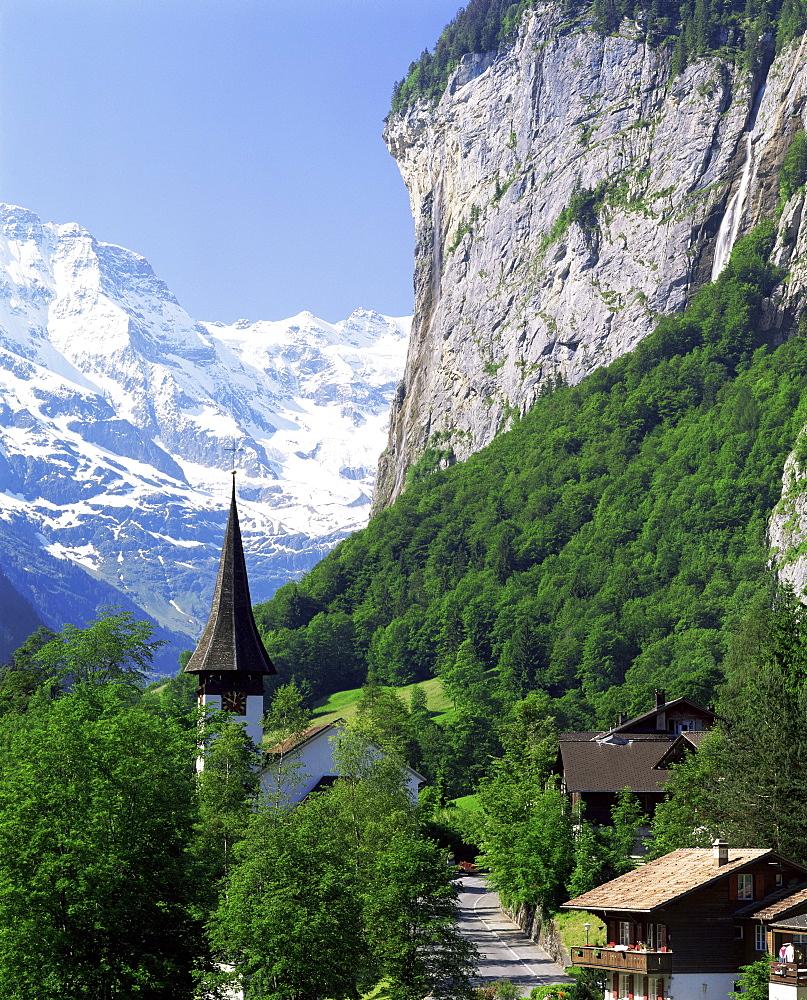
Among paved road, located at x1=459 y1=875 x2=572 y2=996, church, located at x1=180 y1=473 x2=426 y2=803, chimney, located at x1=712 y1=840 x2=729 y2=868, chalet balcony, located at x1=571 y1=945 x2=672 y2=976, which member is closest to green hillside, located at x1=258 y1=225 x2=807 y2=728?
church, located at x1=180 y1=473 x2=426 y2=803

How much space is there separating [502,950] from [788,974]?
24.1 meters

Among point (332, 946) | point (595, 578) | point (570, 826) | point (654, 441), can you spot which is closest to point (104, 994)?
point (332, 946)

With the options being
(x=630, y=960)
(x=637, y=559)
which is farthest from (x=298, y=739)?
(x=637, y=559)

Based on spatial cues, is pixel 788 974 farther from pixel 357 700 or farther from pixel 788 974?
pixel 357 700

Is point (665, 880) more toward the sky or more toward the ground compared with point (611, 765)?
more toward the ground

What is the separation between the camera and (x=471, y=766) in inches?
5241

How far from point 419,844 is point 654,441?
475 ft

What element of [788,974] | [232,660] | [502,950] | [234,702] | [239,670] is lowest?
[788,974]

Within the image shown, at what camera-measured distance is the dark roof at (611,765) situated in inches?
3317

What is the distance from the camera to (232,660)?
268 ft

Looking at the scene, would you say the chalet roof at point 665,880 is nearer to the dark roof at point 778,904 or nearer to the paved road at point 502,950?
the dark roof at point 778,904

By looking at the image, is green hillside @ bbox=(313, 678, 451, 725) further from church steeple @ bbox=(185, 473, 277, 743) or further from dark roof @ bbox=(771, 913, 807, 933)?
dark roof @ bbox=(771, 913, 807, 933)

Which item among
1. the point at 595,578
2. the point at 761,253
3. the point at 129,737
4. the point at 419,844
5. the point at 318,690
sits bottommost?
the point at 419,844

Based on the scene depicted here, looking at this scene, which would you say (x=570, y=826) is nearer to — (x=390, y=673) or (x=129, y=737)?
(x=129, y=737)
